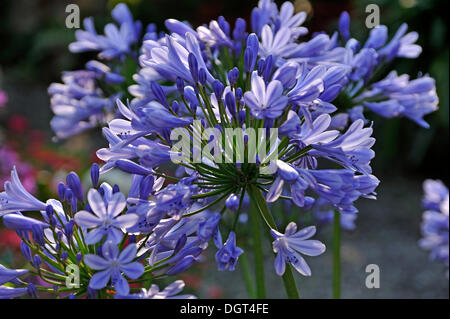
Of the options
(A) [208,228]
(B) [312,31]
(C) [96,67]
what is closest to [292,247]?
(A) [208,228]

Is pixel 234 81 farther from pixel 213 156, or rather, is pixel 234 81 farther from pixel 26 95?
pixel 26 95

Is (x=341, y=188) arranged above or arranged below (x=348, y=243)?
above

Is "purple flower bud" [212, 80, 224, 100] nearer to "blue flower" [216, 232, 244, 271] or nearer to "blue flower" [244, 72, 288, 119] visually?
"blue flower" [244, 72, 288, 119]

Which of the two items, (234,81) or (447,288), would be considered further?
(447,288)

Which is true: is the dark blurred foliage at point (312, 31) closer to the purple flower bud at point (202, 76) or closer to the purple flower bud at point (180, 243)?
the purple flower bud at point (202, 76)

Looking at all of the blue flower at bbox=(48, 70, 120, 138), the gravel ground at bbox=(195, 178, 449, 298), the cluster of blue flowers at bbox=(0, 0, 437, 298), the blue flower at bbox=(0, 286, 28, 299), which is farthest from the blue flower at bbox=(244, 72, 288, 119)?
the gravel ground at bbox=(195, 178, 449, 298)
